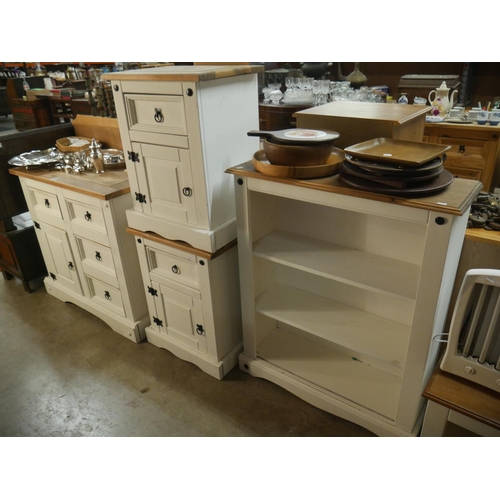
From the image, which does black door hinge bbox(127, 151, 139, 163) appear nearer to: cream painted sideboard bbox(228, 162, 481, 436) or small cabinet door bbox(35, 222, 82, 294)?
cream painted sideboard bbox(228, 162, 481, 436)

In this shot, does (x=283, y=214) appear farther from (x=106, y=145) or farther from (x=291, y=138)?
(x=106, y=145)

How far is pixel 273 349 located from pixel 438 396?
0.94 m

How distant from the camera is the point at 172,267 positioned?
6.50ft

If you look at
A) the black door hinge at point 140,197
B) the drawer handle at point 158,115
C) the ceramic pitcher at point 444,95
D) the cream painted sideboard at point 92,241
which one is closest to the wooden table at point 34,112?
the cream painted sideboard at point 92,241

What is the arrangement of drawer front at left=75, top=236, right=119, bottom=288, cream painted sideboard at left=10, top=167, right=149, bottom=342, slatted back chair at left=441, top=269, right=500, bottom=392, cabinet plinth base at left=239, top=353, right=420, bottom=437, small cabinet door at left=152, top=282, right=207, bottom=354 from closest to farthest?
slatted back chair at left=441, top=269, right=500, bottom=392, cabinet plinth base at left=239, top=353, right=420, bottom=437, small cabinet door at left=152, top=282, right=207, bottom=354, cream painted sideboard at left=10, top=167, right=149, bottom=342, drawer front at left=75, top=236, right=119, bottom=288

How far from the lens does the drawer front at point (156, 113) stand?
5.23 ft

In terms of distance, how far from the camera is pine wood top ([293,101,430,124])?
5.05 feet

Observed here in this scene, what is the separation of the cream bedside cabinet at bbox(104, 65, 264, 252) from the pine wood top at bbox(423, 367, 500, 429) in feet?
3.21

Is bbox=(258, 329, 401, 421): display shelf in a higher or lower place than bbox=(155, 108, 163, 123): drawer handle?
lower

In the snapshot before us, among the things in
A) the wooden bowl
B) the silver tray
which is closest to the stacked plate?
the wooden bowl

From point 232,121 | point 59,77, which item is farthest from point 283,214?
point 59,77

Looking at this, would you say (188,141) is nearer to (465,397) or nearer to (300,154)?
(300,154)

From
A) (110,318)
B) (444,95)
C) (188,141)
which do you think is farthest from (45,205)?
(444,95)

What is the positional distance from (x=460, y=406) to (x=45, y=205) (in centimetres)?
234
